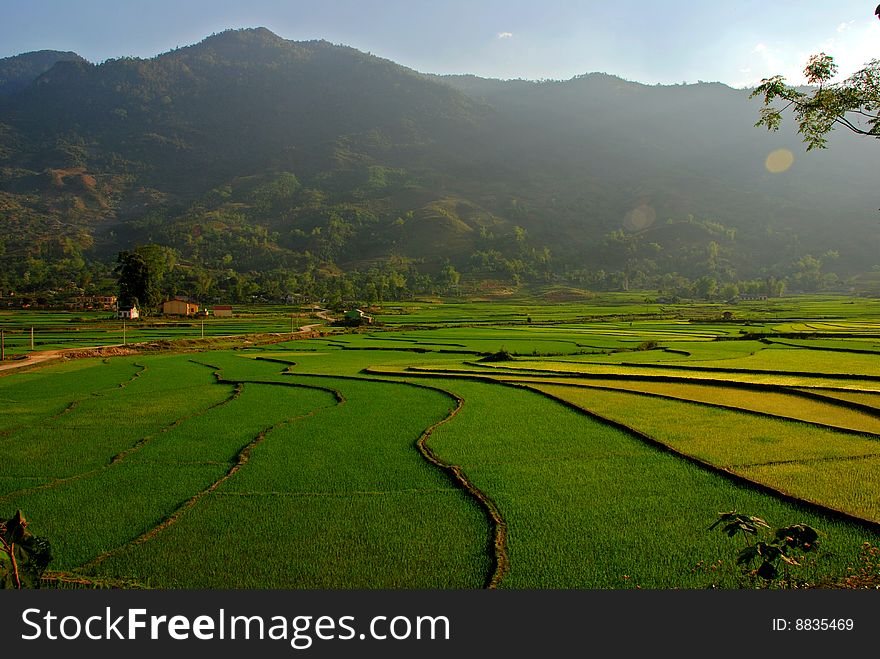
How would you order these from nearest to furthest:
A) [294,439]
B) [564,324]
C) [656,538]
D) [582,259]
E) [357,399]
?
[656,538]
[294,439]
[357,399]
[564,324]
[582,259]

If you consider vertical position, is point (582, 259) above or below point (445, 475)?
above

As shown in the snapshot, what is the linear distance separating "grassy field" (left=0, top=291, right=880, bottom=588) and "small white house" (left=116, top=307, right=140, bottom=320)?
45.8 m

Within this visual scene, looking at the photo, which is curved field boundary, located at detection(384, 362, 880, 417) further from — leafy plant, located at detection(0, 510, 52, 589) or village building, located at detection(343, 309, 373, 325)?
village building, located at detection(343, 309, 373, 325)

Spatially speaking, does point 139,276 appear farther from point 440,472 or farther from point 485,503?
point 485,503

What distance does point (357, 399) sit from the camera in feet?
65.0

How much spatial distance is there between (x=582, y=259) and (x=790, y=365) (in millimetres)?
169390

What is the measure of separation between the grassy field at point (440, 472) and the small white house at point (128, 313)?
45.8m

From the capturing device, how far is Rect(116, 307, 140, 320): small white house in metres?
67.9

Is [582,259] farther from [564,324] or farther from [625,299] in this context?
[564,324]

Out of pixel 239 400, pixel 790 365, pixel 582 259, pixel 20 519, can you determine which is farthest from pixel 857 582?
pixel 582 259

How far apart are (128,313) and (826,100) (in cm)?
7509

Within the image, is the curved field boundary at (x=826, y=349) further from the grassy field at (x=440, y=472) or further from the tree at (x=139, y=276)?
the tree at (x=139, y=276)

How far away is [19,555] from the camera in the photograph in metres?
5.28

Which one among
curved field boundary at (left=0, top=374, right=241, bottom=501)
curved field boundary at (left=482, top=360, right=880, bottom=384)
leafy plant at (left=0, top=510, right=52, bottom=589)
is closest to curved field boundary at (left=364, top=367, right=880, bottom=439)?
curved field boundary at (left=482, top=360, right=880, bottom=384)
